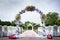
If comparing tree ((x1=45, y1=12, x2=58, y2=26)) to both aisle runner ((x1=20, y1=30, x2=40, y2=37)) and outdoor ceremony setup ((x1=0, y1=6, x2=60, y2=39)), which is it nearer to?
outdoor ceremony setup ((x1=0, y1=6, x2=60, y2=39))

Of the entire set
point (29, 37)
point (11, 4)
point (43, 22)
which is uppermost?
point (11, 4)

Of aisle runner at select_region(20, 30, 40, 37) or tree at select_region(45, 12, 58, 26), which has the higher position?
tree at select_region(45, 12, 58, 26)

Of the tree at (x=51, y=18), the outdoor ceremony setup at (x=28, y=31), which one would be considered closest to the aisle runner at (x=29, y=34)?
the outdoor ceremony setup at (x=28, y=31)

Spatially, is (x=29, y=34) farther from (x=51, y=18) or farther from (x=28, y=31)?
(x=51, y=18)

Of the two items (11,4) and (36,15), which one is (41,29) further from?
(11,4)

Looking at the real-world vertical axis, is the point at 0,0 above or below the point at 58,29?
above

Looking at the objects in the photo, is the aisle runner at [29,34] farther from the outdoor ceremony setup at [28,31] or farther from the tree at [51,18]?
the tree at [51,18]

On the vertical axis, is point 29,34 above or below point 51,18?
below

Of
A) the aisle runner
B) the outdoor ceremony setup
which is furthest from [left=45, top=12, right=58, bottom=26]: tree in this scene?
the aisle runner

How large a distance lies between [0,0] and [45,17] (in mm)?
812

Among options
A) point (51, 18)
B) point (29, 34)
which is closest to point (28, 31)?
point (29, 34)

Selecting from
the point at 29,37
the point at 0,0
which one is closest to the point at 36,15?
the point at 29,37

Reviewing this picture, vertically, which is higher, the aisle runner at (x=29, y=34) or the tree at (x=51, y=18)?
the tree at (x=51, y=18)

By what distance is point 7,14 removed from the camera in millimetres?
3789
